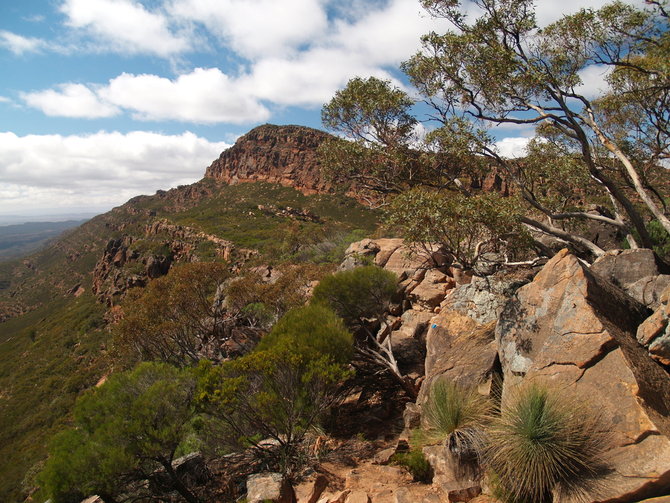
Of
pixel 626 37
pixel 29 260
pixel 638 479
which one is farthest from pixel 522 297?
pixel 29 260

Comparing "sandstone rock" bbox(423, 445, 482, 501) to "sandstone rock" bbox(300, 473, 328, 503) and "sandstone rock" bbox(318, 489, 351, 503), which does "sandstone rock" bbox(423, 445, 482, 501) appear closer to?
"sandstone rock" bbox(318, 489, 351, 503)

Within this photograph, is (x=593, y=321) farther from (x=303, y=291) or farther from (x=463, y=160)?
(x=303, y=291)

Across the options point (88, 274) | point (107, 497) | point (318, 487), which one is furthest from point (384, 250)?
point (88, 274)

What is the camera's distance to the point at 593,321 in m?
6.01

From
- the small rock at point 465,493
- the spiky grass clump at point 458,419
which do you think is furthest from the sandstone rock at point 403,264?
the small rock at point 465,493

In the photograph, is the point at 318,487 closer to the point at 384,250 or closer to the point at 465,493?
the point at 465,493

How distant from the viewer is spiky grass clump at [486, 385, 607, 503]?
4758mm

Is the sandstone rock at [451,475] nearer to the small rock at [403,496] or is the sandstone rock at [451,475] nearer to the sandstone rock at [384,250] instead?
the small rock at [403,496]

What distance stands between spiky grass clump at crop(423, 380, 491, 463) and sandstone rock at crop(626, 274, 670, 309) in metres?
3.85

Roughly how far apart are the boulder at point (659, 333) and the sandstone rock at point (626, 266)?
6.72 feet

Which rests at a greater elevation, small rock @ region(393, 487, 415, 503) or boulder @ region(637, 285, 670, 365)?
boulder @ region(637, 285, 670, 365)

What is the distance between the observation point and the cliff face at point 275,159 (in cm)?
14912

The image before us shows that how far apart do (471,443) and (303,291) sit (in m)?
14.5

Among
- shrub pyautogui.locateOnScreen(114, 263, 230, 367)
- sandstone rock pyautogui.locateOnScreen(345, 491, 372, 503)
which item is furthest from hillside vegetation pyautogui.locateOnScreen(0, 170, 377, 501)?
sandstone rock pyautogui.locateOnScreen(345, 491, 372, 503)
